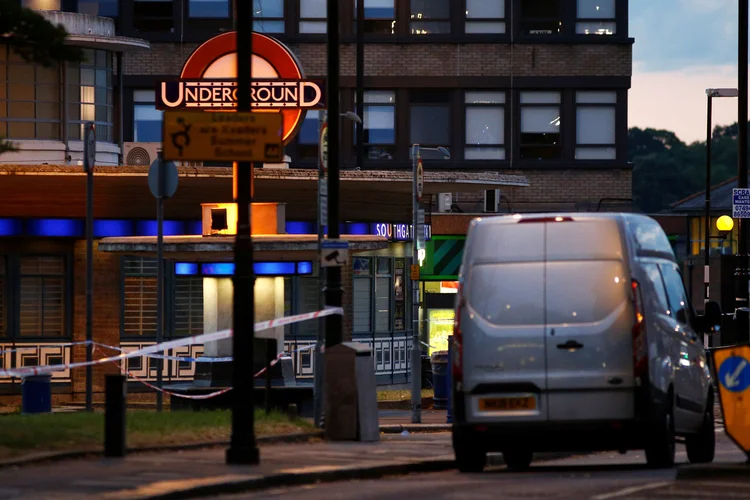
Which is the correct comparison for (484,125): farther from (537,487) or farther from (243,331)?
(537,487)

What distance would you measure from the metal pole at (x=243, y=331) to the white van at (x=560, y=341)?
1.97 metres

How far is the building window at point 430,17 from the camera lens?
2029 inches

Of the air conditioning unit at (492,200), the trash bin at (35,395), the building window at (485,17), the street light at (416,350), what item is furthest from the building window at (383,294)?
the building window at (485,17)

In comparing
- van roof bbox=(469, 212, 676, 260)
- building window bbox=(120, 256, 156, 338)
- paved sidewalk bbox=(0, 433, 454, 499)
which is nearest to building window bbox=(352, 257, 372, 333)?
building window bbox=(120, 256, 156, 338)

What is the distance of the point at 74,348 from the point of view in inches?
1259

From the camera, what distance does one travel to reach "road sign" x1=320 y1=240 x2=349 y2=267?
2048 cm

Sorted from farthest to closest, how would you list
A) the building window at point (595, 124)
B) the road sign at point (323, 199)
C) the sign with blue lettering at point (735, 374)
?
the building window at point (595, 124) < the road sign at point (323, 199) < the sign with blue lettering at point (735, 374)

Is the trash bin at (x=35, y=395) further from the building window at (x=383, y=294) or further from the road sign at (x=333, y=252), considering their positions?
the building window at (x=383, y=294)

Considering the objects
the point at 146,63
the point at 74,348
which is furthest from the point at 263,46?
the point at 146,63

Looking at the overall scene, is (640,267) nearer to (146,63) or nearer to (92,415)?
(92,415)

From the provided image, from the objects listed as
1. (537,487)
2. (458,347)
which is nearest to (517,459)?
(458,347)

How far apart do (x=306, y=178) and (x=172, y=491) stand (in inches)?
743

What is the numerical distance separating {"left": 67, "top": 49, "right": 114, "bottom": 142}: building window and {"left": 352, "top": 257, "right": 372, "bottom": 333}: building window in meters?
5.66

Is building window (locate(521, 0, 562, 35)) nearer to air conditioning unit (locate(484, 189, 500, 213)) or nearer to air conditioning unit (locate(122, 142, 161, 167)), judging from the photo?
air conditioning unit (locate(484, 189, 500, 213))
